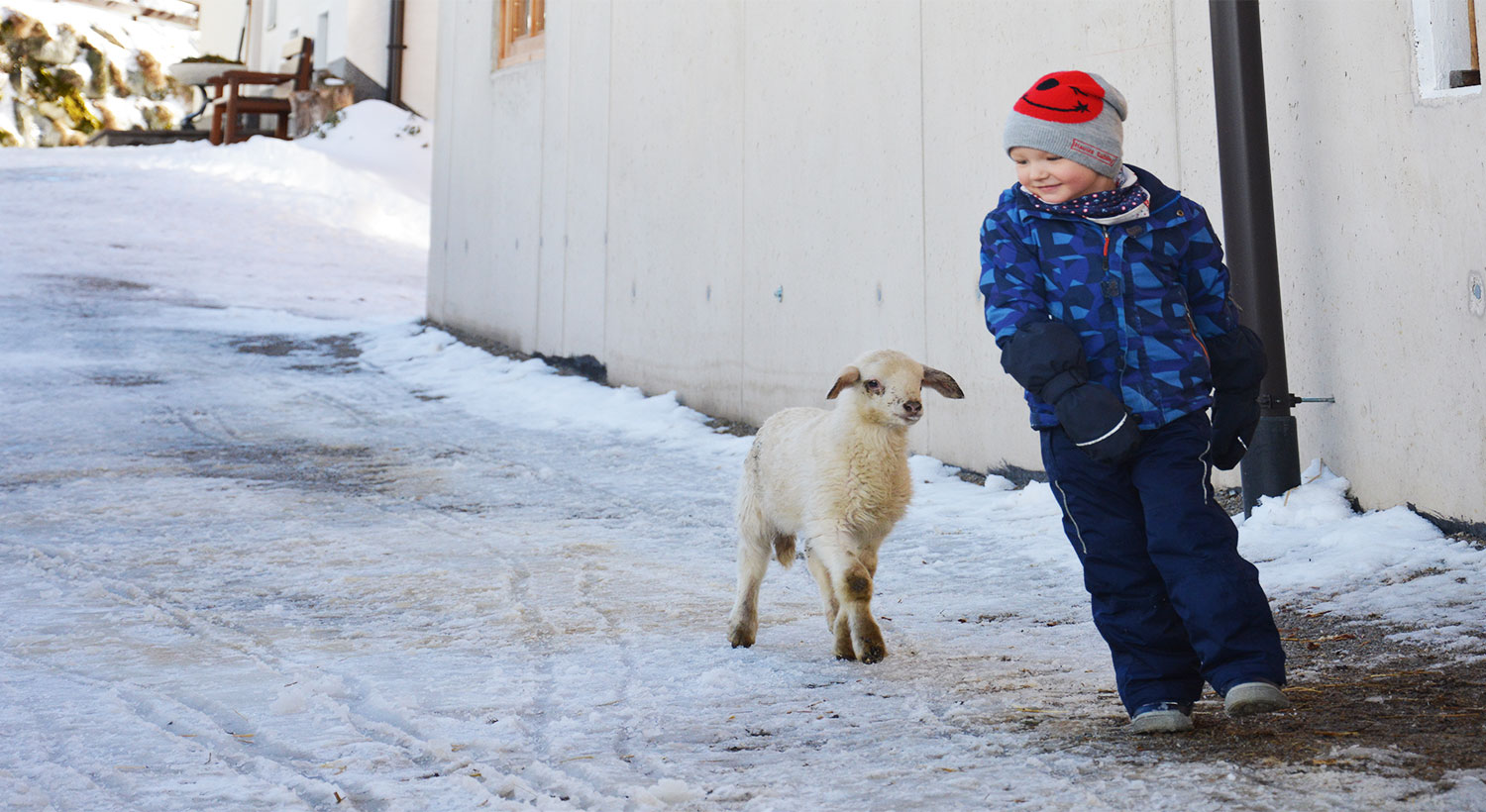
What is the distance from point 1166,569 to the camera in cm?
291

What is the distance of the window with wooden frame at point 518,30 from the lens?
42.6ft

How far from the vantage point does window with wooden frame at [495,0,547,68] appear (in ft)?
42.6

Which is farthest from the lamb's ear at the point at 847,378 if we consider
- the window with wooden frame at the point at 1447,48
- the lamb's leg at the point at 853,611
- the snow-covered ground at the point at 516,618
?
the window with wooden frame at the point at 1447,48

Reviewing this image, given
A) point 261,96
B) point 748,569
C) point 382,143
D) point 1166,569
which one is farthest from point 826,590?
point 261,96

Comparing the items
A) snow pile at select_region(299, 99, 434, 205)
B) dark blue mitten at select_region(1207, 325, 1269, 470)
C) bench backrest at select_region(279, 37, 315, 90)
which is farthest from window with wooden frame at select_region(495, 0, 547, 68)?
A: bench backrest at select_region(279, 37, 315, 90)

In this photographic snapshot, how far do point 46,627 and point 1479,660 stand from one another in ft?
14.2

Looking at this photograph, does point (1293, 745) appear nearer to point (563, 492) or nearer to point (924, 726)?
point (924, 726)

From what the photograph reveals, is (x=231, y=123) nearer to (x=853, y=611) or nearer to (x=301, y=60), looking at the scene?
(x=301, y=60)

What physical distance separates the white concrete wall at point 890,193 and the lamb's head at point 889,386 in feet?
7.25

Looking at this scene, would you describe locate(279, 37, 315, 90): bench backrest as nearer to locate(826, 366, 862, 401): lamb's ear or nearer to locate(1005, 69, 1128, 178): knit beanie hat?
locate(826, 366, 862, 401): lamb's ear

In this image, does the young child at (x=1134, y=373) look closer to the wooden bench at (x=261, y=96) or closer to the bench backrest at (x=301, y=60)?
the wooden bench at (x=261, y=96)

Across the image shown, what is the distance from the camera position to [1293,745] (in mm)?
2781

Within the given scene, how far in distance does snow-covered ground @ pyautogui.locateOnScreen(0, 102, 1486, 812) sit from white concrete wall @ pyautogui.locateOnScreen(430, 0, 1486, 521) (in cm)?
51

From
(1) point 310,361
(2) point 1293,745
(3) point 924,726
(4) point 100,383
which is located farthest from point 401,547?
(1) point 310,361
